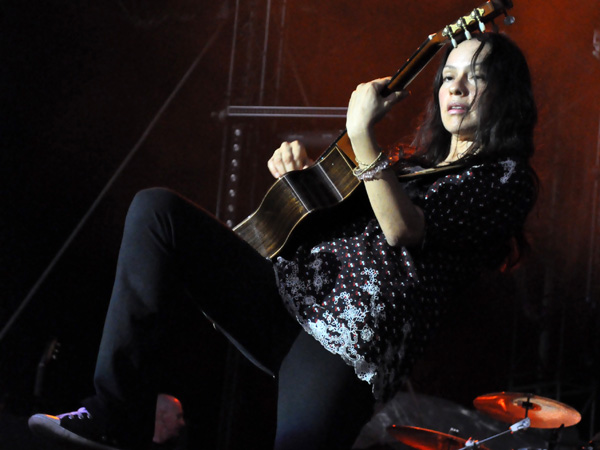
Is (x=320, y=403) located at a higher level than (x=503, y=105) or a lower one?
lower

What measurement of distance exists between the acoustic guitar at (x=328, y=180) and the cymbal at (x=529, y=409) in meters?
2.17

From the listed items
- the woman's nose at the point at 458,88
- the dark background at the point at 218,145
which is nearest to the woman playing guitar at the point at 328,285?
the woman's nose at the point at 458,88

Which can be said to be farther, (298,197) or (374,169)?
(298,197)

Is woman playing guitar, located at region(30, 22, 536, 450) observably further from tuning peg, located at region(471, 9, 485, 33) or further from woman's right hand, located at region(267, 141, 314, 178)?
woman's right hand, located at region(267, 141, 314, 178)

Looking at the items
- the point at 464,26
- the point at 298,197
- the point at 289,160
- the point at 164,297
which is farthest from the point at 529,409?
the point at 164,297

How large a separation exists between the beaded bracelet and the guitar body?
127mm

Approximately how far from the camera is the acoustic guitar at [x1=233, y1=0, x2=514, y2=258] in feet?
6.34

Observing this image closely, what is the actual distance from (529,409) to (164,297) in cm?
282

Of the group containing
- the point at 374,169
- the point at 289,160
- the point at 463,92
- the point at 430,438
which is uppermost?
the point at 463,92

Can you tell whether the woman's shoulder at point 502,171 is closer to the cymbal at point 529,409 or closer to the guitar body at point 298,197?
the guitar body at point 298,197

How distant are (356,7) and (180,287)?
3261 mm

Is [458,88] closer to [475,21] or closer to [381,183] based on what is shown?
[475,21]

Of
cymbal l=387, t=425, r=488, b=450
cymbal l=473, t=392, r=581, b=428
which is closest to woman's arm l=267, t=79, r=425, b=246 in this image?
cymbal l=387, t=425, r=488, b=450

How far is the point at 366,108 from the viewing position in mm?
1790
